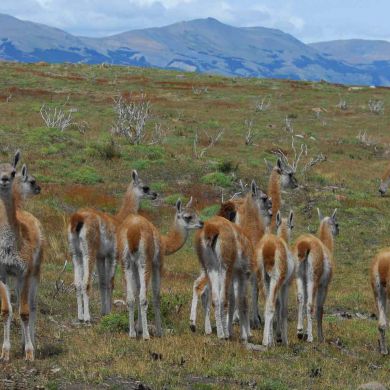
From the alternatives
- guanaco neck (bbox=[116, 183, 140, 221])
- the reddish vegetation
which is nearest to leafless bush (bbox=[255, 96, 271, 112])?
the reddish vegetation

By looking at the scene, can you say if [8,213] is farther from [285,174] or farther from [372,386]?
[285,174]

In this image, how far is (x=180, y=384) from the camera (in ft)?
27.1

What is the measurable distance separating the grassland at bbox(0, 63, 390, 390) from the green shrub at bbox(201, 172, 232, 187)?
0.08 m

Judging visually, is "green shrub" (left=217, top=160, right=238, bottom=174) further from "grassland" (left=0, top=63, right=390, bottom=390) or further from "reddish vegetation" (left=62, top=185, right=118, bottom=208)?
"reddish vegetation" (left=62, top=185, right=118, bottom=208)

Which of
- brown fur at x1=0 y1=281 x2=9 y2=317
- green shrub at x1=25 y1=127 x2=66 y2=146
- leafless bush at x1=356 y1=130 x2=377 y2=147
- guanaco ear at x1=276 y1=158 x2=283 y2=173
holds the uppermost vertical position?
guanaco ear at x1=276 y1=158 x2=283 y2=173

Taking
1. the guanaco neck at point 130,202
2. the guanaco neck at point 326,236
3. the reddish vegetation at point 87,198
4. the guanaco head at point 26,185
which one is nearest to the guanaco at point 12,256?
the guanaco head at point 26,185

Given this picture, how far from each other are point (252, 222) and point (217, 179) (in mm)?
14592

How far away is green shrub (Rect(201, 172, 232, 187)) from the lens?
2725cm

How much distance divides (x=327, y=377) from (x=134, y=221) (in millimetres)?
3614

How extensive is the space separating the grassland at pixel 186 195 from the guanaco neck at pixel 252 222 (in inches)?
75.0

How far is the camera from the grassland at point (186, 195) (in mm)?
8938

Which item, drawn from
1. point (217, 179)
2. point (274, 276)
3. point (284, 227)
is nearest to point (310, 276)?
point (274, 276)

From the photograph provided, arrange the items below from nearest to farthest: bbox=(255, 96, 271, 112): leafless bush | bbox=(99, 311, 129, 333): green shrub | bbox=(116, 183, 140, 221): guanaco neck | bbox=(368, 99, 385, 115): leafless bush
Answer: bbox=(99, 311, 129, 333): green shrub < bbox=(116, 183, 140, 221): guanaco neck < bbox=(255, 96, 271, 112): leafless bush < bbox=(368, 99, 385, 115): leafless bush

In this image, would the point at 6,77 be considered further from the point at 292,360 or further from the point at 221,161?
the point at 292,360
